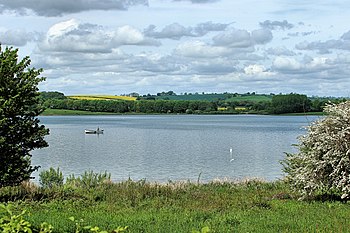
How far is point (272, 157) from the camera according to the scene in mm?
52281

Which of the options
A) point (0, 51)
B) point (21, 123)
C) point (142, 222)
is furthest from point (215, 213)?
point (0, 51)

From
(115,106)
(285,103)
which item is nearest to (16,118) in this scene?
(285,103)

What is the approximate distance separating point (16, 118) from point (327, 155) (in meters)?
10.1

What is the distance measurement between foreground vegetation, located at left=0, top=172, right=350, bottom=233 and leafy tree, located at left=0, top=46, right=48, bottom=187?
1108 mm

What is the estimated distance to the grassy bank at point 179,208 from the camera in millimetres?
12352

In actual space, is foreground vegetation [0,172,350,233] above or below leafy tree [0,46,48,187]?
below

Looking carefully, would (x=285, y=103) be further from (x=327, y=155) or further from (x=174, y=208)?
(x=174, y=208)

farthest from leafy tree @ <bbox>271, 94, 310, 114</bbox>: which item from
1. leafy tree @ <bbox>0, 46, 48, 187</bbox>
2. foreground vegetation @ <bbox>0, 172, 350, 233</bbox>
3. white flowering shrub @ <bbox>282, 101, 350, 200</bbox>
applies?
leafy tree @ <bbox>0, 46, 48, 187</bbox>

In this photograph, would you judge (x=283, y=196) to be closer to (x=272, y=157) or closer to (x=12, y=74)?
(x=12, y=74)

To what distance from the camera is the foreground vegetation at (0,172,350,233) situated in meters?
12.3

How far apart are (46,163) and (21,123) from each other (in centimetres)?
3034

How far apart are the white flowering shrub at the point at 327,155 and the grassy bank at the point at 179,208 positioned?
0.60 m

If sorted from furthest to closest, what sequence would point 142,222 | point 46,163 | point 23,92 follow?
point 46,163 < point 23,92 < point 142,222

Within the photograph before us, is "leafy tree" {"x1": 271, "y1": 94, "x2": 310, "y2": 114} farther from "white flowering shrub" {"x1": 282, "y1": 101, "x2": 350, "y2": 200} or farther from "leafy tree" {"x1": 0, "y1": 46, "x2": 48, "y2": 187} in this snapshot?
→ "leafy tree" {"x1": 0, "y1": 46, "x2": 48, "y2": 187}
